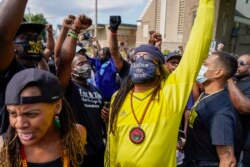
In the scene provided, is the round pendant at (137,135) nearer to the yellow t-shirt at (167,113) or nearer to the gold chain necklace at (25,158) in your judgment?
the yellow t-shirt at (167,113)

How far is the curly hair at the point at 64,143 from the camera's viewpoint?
5.55ft

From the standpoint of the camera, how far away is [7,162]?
168cm

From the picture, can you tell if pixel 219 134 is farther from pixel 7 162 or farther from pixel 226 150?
pixel 7 162

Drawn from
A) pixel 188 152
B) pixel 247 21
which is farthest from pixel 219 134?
pixel 247 21

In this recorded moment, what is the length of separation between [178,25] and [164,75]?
26.9m

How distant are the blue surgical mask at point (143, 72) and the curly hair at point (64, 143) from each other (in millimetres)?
747

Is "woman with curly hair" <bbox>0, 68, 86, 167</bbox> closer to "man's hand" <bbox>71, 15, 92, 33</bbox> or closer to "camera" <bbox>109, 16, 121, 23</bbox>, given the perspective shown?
"man's hand" <bbox>71, 15, 92, 33</bbox>

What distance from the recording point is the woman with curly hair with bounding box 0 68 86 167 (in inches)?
61.6

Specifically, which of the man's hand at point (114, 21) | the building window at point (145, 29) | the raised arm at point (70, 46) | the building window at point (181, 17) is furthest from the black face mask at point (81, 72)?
the building window at point (145, 29)

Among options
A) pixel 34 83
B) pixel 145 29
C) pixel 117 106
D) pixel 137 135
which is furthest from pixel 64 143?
pixel 145 29

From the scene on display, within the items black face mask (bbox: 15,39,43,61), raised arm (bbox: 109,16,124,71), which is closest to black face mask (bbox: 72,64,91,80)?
raised arm (bbox: 109,16,124,71)

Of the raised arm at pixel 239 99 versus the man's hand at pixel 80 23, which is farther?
the raised arm at pixel 239 99

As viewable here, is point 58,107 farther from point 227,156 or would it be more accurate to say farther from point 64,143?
point 227,156

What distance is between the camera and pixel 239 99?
309 cm
